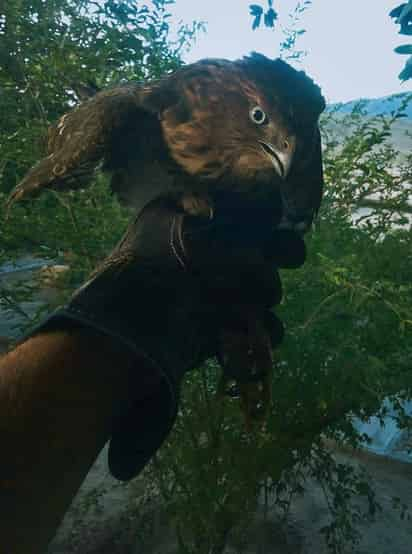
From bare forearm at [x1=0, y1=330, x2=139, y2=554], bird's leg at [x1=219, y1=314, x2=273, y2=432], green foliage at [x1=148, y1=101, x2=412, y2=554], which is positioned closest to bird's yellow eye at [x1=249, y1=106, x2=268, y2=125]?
bird's leg at [x1=219, y1=314, x2=273, y2=432]

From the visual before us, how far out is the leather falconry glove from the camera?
628 mm

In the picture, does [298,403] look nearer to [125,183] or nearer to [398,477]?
[125,183]

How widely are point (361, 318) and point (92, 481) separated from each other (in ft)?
7.07

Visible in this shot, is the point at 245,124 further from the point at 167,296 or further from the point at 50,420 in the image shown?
the point at 50,420

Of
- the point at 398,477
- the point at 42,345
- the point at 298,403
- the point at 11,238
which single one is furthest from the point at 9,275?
the point at 398,477

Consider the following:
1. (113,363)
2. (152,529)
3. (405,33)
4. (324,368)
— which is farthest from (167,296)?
(152,529)

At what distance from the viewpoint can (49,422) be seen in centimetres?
57

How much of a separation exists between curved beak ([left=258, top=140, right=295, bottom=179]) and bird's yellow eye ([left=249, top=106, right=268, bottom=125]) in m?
0.03

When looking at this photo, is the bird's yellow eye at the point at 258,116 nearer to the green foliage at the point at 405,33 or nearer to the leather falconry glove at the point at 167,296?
the leather falconry glove at the point at 167,296

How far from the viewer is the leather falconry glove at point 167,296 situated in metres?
0.63

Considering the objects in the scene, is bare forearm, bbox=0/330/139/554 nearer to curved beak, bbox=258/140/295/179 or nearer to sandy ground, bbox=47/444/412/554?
curved beak, bbox=258/140/295/179

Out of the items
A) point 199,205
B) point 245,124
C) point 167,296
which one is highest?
point 245,124

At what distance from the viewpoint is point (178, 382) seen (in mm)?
664

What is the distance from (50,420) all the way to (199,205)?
344 millimetres
